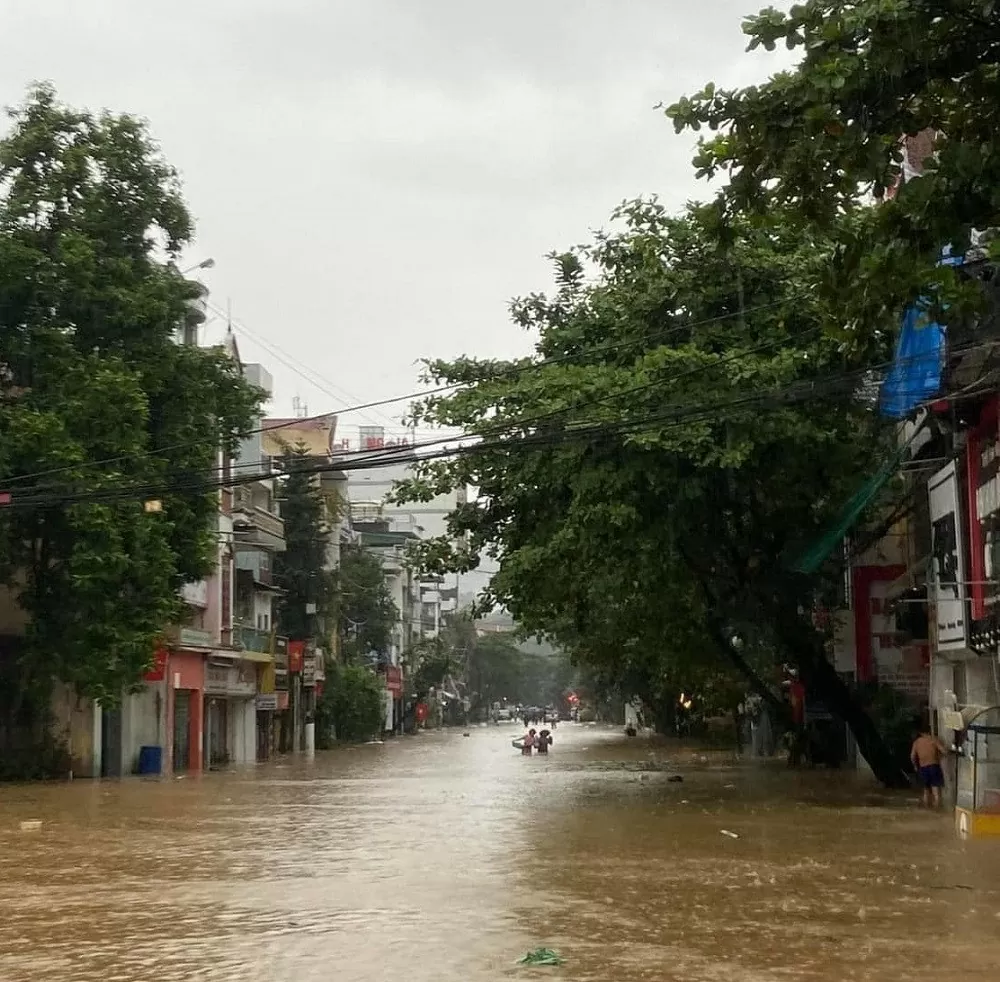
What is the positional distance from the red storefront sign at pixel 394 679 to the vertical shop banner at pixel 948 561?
7149 centimetres

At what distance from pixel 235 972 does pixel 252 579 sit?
47599 millimetres

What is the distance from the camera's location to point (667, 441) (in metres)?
23.5

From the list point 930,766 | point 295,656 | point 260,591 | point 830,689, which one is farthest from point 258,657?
point 930,766

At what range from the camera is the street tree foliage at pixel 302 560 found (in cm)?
6594

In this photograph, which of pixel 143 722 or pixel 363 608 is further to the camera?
pixel 363 608

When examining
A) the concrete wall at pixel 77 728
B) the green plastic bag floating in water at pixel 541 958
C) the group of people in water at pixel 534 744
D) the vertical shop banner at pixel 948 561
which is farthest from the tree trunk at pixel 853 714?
the group of people in water at pixel 534 744

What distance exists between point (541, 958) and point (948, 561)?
15086 millimetres

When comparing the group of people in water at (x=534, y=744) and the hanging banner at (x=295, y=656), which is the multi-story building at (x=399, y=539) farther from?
the group of people in water at (x=534, y=744)

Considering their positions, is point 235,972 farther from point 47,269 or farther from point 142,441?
point 47,269

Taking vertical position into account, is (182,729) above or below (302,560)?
below

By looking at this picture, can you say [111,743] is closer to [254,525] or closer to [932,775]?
[254,525]

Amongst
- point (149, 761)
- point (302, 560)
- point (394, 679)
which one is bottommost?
point (149, 761)

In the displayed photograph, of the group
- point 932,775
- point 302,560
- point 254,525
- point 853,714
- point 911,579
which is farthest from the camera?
point 302,560

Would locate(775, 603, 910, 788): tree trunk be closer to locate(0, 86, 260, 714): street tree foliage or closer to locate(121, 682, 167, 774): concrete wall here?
locate(0, 86, 260, 714): street tree foliage
